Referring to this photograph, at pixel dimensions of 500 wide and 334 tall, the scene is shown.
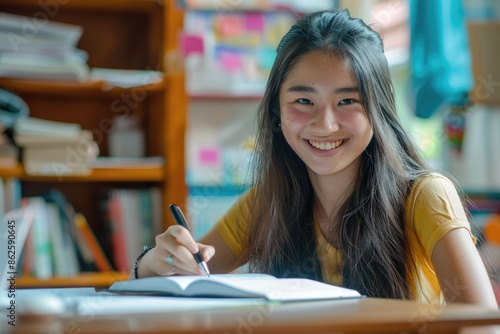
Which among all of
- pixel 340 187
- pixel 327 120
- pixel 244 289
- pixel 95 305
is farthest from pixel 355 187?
pixel 95 305

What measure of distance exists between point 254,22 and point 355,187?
4.91 ft

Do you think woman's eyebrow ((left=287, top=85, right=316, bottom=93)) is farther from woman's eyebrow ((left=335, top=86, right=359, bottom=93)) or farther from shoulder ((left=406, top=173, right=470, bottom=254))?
shoulder ((left=406, top=173, right=470, bottom=254))

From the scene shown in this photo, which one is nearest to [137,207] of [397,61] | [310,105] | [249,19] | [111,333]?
[249,19]

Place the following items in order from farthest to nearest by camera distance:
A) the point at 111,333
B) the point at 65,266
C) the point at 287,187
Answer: the point at 65,266 → the point at 287,187 → the point at 111,333

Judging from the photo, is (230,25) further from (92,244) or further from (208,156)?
(92,244)

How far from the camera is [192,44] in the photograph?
2.62 m

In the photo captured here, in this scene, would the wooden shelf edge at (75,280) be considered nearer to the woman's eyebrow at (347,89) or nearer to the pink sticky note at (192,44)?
the pink sticky note at (192,44)

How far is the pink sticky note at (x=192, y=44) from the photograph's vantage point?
2.61m

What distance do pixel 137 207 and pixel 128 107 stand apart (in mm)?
396

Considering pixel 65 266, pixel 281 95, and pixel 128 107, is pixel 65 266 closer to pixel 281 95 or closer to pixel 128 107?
pixel 128 107

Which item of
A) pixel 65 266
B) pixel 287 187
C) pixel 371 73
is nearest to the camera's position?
pixel 371 73

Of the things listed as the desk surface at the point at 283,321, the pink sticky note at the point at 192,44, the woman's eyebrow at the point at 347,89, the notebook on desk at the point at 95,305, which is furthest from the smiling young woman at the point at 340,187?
the pink sticky note at the point at 192,44

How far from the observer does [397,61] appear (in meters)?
2.76

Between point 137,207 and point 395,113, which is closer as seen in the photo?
point 395,113
